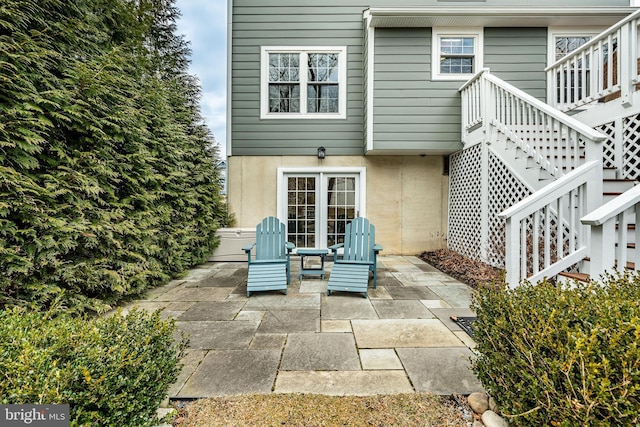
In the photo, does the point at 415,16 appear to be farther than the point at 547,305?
Yes

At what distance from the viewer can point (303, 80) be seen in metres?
5.82

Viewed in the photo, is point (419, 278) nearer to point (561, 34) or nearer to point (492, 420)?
point (492, 420)

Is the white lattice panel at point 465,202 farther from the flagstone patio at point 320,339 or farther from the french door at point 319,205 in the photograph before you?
the french door at point 319,205

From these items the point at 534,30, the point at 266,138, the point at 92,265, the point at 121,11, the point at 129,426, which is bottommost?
the point at 129,426

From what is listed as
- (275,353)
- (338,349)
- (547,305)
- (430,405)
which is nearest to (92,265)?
(275,353)

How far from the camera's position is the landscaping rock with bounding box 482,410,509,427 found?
4.55 feet

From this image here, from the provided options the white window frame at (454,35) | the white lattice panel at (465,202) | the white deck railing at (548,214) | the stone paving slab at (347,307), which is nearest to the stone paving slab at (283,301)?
the stone paving slab at (347,307)

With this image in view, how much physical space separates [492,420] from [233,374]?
4.87ft

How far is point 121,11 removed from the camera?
10.6 feet

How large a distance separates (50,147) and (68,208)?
54 centimetres

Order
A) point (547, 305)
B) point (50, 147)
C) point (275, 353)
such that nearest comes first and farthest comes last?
1. point (547, 305)
2. point (275, 353)
3. point (50, 147)

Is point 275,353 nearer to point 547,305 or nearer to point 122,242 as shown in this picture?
point 547,305

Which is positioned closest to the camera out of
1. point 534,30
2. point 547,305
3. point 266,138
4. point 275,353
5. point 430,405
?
point 547,305

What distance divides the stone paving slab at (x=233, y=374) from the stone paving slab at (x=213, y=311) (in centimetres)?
74
